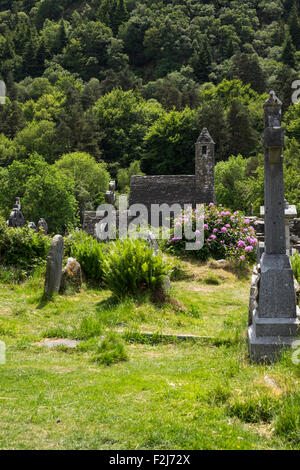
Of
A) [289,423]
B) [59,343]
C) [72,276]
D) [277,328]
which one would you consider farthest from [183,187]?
[289,423]

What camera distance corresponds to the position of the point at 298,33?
82.9 meters

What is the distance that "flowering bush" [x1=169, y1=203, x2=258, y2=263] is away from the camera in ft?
42.7

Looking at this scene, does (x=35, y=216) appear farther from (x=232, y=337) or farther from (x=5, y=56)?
(x=5, y=56)

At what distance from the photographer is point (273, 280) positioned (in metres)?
5.88

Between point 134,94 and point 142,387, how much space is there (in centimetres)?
7175

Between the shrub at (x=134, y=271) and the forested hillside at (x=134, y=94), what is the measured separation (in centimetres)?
2597

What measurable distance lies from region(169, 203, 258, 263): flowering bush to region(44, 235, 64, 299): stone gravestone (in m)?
4.46

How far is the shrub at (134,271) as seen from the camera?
28.0ft

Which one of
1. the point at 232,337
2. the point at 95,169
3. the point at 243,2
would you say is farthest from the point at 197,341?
the point at 243,2

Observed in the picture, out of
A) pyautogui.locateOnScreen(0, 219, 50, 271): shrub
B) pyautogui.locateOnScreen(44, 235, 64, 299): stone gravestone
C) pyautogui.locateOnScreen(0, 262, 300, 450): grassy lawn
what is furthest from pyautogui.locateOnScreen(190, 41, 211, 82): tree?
pyautogui.locateOnScreen(0, 262, 300, 450): grassy lawn

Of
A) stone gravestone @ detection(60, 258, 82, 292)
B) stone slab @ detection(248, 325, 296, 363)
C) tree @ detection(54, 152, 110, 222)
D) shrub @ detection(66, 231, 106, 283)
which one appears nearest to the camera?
stone slab @ detection(248, 325, 296, 363)

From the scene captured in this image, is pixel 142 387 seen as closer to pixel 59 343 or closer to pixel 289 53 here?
pixel 59 343

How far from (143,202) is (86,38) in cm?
7718

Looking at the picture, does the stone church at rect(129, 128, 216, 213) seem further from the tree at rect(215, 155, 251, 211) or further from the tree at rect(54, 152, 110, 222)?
the tree at rect(54, 152, 110, 222)
